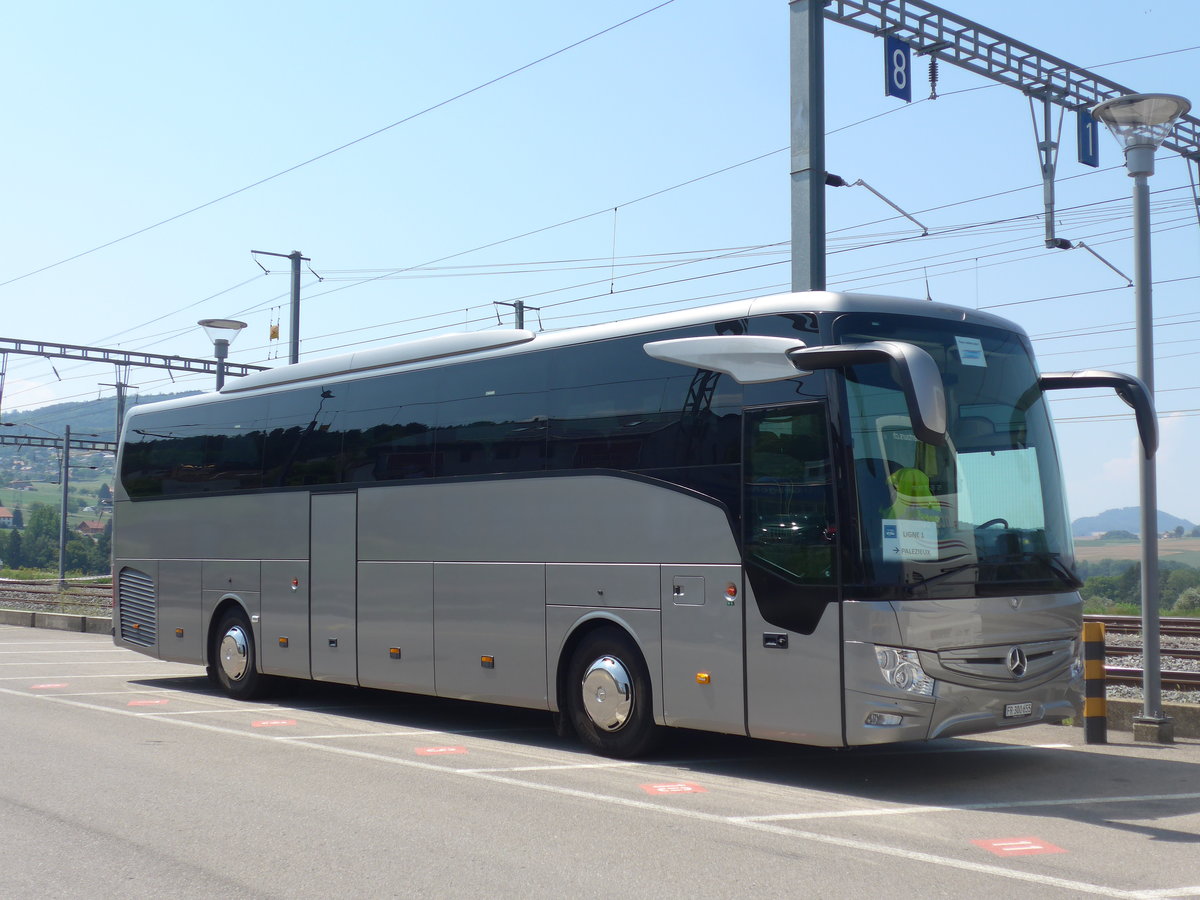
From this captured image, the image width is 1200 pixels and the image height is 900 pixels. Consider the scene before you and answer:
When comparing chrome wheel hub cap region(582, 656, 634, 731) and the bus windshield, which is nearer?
the bus windshield

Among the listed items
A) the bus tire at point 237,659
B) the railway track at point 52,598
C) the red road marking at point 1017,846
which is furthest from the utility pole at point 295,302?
the red road marking at point 1017,846

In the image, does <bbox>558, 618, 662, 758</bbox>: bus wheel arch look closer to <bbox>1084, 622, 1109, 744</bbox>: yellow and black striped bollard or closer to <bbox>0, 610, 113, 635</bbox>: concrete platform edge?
<bbox>1084, 622, 1109, 744</bbox>: yellow and black striped bollard

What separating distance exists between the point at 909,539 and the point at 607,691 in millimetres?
2899

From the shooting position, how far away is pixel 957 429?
895cm

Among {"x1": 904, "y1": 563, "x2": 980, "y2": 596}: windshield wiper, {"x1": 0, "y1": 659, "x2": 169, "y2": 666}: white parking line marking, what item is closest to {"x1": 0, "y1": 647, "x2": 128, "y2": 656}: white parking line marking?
{"x1": 0, "y1": 659, "x2": 169, "y2": 666}: white parking line marking

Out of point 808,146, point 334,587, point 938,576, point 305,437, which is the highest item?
point 808,146

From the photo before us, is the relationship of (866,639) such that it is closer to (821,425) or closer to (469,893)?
(821,425)

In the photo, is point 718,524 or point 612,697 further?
point 612,697

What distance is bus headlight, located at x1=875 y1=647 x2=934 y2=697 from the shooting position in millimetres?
8367

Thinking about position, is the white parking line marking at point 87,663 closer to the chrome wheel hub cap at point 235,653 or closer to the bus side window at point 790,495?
the chrome wheel hub cap at point 235,653

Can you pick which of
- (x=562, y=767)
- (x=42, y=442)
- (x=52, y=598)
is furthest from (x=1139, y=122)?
(x=42, y=442)

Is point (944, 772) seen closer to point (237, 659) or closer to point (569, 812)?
point (569, 812)

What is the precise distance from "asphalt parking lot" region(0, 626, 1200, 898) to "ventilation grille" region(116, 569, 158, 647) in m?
3.97

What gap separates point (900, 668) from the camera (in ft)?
27.5
